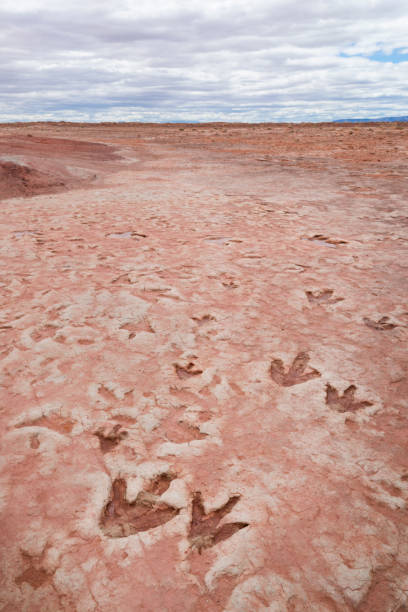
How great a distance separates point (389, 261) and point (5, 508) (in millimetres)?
5779

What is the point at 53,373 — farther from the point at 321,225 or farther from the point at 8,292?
the point at 321,225

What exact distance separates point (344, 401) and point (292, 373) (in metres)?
0.51

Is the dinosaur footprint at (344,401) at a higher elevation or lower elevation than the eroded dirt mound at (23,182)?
lower

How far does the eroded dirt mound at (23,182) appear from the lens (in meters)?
11.7

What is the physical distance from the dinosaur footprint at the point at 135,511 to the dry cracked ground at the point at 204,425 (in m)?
0.01

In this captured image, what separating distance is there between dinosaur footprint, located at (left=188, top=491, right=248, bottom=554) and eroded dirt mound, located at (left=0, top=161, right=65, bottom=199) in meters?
11.1

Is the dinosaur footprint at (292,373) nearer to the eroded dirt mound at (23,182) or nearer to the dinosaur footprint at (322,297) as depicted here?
the dinosaur footprint at (322,297)

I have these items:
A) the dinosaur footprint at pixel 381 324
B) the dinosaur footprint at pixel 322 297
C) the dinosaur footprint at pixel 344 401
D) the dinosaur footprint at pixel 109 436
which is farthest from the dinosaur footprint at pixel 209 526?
the dinosaur footprint at pixel 322 297

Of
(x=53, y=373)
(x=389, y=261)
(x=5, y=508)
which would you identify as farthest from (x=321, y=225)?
(x=5, y=508)

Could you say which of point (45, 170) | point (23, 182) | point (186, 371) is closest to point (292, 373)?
point (186, 371)

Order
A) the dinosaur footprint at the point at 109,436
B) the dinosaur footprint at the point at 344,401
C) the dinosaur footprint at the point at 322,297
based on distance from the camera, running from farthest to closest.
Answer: the dinosaur footprint at the point at 322,297, the dinosaur footprint at the point at 344,401, the dinosaur footprint at the point at 109,436

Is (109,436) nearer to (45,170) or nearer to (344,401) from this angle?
(344,401)

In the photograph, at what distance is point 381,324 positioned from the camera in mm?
4457

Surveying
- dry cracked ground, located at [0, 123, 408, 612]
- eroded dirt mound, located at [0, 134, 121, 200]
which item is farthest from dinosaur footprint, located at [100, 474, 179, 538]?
eroded dirt mound, located at [0, 134, 121, 200]
